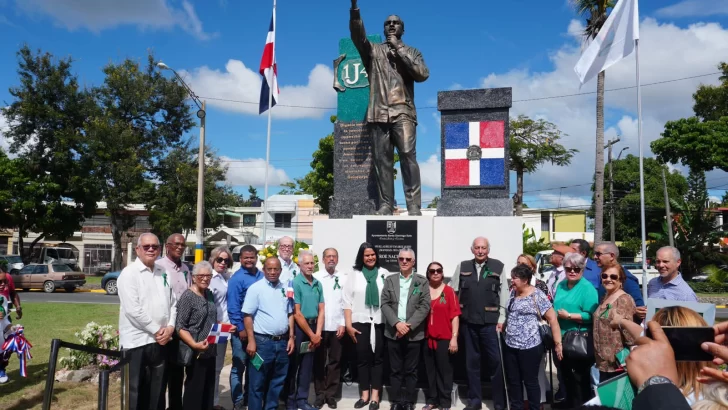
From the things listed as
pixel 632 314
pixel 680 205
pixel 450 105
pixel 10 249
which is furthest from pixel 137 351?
pixel 10 249

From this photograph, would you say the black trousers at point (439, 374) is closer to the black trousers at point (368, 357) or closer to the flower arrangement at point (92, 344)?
the black trousers at point (368, 357)

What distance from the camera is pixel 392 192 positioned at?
7.27m

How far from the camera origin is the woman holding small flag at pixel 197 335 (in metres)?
4.58

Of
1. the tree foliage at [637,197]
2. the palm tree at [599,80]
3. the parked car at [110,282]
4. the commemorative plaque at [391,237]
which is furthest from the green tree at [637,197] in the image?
the commemorative plaque at [391,237]

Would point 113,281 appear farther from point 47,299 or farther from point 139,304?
point 139,304

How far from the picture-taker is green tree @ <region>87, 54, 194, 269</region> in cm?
2636

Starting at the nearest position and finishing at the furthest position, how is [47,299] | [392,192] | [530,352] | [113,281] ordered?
[530,352] < [392,192] < [47,299] < [113,281]

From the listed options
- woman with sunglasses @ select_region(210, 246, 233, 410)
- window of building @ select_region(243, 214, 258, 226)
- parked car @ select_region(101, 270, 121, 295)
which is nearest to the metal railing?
woman with sunglasses @ select_region(210, 246, 233, 410)

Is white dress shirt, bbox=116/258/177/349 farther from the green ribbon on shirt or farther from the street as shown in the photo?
the street

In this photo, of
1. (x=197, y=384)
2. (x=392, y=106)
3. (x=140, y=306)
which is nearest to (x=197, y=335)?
(x=197, y=384)

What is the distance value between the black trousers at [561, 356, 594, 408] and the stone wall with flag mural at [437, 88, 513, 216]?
2.18 m

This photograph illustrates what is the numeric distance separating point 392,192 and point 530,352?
3.00m

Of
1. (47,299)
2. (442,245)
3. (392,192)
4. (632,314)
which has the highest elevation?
(392,192)

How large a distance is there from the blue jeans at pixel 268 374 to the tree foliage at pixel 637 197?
117ft
